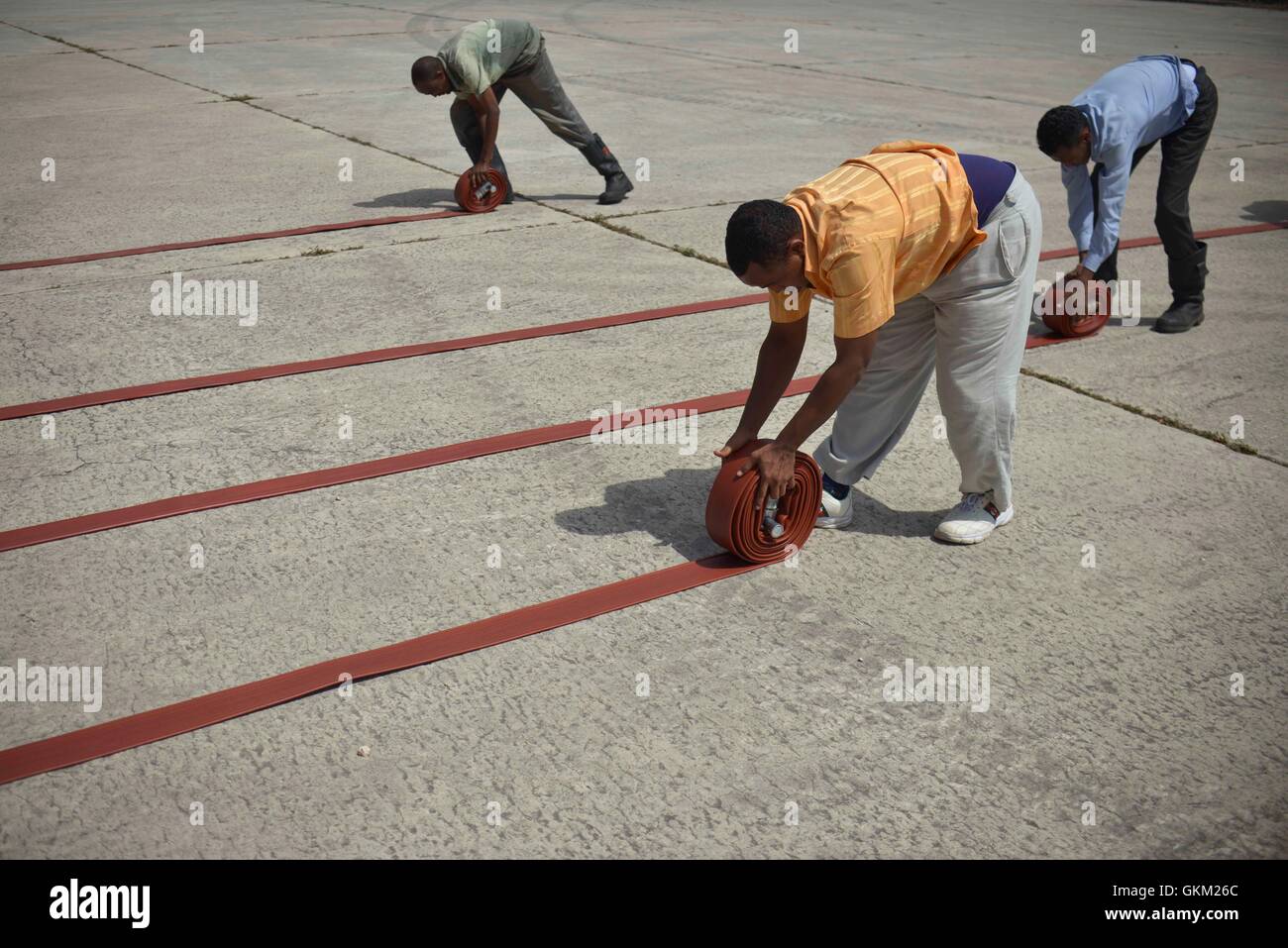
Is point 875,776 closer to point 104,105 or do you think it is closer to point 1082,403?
point 1082,403

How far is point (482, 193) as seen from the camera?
8297 mm

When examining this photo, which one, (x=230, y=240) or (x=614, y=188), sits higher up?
(x=614, y=188)

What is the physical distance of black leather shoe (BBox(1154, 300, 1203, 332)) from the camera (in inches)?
247

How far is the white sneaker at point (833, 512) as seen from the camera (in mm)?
4234

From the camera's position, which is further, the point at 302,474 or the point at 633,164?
the point at 633,164

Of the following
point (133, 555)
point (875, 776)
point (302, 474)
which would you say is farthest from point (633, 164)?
point (875, 776)

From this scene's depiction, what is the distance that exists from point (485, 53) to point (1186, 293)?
4729 millimetres

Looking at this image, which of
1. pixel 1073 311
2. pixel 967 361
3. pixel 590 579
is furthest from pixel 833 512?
pixel 1073 311

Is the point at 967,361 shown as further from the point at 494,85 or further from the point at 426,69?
the point at 494,85

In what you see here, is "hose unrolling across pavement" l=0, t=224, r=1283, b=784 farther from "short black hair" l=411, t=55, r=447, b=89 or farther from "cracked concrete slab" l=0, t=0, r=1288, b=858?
"short black hair" l=411, t=55, r=447, b=89

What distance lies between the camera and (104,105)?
12.2 metres

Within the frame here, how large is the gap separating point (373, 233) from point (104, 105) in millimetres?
6318

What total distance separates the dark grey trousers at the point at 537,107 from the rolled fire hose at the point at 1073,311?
384cm
